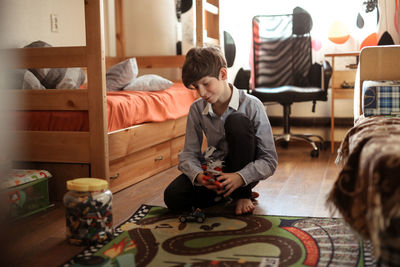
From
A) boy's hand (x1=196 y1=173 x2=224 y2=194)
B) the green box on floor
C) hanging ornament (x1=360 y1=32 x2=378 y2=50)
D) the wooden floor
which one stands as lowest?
the wooden floor

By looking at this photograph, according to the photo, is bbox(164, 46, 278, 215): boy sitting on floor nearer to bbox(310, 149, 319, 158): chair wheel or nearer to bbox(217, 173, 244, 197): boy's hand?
bbox(217, 173, 244, 197): boy's hand

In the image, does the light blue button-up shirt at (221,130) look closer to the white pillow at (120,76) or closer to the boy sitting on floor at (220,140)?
the boy sitting on floor at (220,140)

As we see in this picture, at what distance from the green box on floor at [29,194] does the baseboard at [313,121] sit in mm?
2244

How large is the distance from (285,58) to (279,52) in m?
0.06

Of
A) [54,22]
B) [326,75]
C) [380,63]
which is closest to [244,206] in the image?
[380,63]

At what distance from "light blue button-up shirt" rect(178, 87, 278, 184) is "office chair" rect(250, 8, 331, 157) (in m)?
1.39

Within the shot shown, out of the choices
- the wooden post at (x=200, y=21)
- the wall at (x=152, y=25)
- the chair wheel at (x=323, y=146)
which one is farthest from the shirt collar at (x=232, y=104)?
the wall at (x=152, y=25)

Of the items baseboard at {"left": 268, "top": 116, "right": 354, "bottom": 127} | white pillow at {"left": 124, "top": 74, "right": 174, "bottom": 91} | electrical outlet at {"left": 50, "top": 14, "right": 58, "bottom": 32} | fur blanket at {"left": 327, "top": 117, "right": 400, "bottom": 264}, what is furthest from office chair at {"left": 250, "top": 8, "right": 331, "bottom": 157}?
fur blanket at {"left": 327, "top": 117, "right": 400, "bottom": 264}

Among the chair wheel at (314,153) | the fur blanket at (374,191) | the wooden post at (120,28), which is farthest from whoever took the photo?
the wooden post at (120,28)

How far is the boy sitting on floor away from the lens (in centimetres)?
181

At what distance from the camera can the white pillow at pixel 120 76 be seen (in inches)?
119

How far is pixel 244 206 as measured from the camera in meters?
1.86

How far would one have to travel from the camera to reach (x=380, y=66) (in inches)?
90.1

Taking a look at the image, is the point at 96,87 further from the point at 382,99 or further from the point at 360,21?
the point at 360,21
